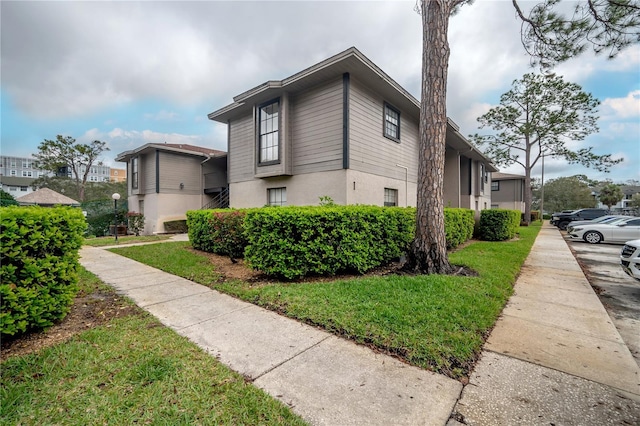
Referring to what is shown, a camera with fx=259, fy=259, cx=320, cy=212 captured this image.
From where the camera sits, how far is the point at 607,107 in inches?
789

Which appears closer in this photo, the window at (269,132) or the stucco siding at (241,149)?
the window at (269,132)

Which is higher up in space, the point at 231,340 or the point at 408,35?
the point at 408,35

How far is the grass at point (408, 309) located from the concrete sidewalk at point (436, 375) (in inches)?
5.9

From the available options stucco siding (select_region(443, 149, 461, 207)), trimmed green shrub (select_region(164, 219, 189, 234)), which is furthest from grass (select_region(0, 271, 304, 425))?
stucco siding (select_region(443, 149, 461, 207))

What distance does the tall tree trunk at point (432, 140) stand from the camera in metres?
5.23

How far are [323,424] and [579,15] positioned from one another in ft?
32.5

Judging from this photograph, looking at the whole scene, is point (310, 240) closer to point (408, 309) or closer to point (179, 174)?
point (408, 309)

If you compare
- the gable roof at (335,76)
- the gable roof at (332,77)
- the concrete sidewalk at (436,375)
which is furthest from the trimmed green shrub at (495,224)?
the concrete sidewalk at (436,375)

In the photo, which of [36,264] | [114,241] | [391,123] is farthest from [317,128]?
[114,241]

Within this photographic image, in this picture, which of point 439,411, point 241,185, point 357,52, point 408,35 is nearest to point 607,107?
point 408,35

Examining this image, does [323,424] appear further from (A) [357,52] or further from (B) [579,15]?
(B) [579,15]

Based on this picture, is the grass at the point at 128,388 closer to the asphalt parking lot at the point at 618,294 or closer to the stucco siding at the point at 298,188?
the asphalt parking lot at the point at 618,294

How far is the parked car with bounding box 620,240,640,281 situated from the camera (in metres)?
4.66

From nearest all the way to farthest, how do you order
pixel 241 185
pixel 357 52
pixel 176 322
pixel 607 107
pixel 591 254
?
pixel 176 322 < pixel 357 52 < pixel 591 254 < pixel 241 185 < pixel 607 107
